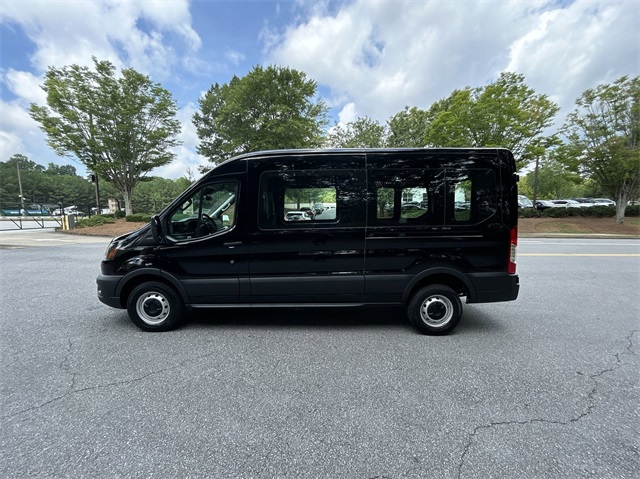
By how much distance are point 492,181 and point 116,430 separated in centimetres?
454

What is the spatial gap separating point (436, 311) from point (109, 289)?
4.33 meters

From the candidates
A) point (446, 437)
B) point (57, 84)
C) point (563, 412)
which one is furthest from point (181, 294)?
point (57, 84)

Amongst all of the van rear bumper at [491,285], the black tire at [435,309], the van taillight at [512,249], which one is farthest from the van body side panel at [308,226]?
the van taillight at [512,249]

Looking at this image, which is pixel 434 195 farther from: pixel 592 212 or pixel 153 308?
pixel 592 212

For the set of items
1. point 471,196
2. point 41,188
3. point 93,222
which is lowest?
point 93,222

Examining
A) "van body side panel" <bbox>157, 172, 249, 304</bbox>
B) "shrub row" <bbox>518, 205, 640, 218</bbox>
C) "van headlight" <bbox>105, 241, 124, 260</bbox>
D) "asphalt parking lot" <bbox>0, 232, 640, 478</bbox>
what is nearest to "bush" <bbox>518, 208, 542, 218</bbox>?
"shrub row" <bbox>518, 205, 640, 218</bbox>

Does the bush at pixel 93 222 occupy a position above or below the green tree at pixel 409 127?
below

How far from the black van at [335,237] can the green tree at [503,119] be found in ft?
54.1

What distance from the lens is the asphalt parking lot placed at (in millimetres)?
1851

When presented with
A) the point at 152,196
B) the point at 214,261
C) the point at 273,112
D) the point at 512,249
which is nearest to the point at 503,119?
the point at 273,112

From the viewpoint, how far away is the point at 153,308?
379cm

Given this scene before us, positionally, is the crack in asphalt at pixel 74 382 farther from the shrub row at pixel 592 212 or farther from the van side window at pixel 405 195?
the shrub row at pixel 592 212

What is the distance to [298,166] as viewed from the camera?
11.9ft

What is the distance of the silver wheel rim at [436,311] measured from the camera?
366 centimetres
